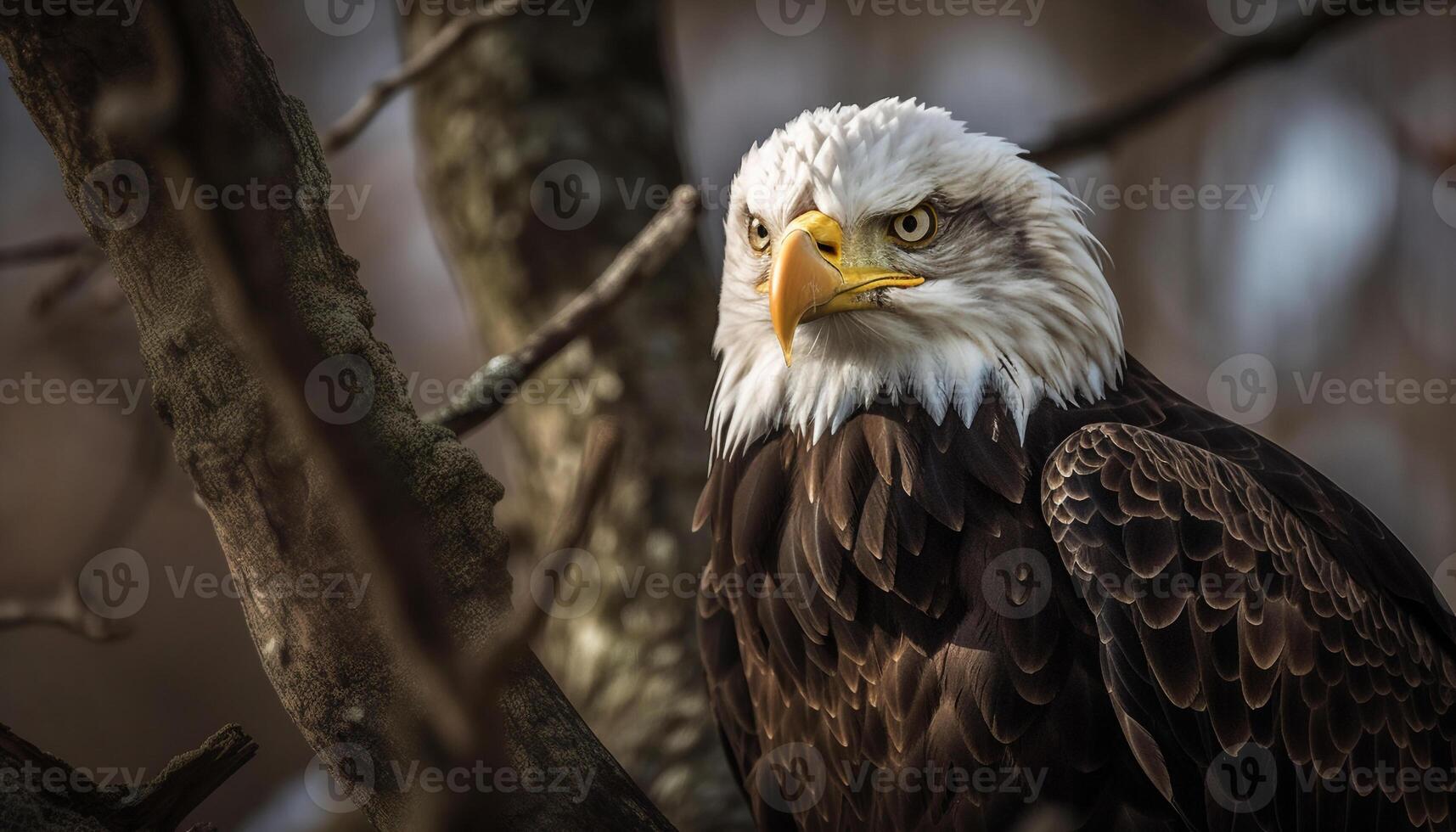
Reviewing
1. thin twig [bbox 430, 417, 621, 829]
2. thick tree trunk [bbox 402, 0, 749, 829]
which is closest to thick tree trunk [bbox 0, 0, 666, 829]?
thin twig [bbox 430, 417, 621, 829]

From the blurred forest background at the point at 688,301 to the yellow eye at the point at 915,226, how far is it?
1289 millimetres

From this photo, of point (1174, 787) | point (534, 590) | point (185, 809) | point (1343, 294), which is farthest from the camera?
point (1343, 294)

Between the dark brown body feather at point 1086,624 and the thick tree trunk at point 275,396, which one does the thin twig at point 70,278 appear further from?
the dark brown body feather at point 1086,624

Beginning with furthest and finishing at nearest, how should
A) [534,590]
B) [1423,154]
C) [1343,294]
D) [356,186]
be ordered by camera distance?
[356,186] < [1343,294] < [1423,154] < [534,590]

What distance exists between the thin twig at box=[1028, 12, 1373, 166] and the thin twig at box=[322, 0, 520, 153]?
6.21ft

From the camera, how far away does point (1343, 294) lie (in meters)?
6.35

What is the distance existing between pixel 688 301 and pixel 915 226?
1653mm

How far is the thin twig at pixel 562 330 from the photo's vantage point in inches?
94.5

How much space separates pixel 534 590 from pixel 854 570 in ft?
3.65

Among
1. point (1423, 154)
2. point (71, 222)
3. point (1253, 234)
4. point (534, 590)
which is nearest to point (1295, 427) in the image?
point (1253, 234)

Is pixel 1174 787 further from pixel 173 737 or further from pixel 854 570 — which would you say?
pixel 173 737

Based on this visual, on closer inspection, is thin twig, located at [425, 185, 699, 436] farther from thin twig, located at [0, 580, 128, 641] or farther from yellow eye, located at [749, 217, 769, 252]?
thin twig, located at [0, 580, 128, 641]

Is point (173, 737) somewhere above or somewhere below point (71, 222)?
below

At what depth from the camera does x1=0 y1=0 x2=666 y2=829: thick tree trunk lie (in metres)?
1.62
